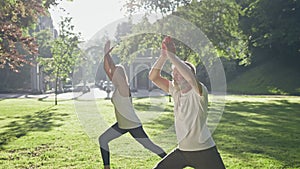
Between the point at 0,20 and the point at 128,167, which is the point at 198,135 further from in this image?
the point at 0,20

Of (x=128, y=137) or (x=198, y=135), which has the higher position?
(x=198, y=135)

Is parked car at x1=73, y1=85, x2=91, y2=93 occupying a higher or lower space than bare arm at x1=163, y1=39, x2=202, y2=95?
lower

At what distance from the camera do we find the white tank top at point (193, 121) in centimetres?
327

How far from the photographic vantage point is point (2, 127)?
12.4 m

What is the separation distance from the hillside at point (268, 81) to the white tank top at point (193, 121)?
33439 millimetres

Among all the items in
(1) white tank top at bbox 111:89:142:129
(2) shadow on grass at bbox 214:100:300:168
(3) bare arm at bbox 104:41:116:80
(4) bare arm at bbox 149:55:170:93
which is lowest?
(2) shadow on grass at bbox 214:100:300:168

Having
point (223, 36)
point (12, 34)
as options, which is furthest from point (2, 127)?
point (223, 36)

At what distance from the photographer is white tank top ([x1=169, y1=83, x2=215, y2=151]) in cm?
327

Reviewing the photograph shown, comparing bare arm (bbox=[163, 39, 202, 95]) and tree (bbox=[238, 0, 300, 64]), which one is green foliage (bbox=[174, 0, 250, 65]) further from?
bare arm (bbox=[163, 39, 202, 95])

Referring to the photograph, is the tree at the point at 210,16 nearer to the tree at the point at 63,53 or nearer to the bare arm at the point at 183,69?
the tree at the point at 63,53

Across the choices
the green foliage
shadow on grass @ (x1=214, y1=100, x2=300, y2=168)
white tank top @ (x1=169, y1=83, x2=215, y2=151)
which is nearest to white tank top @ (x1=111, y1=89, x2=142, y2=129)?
white tank top @ (x1=169, y1=83, x2=215, y2=151)

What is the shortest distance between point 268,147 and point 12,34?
31.2 feet

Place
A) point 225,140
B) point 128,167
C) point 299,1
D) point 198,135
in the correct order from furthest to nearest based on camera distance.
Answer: point 299,1, point 225,140, point 128,167, point 198,135

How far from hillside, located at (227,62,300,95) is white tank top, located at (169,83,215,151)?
1317 inches
